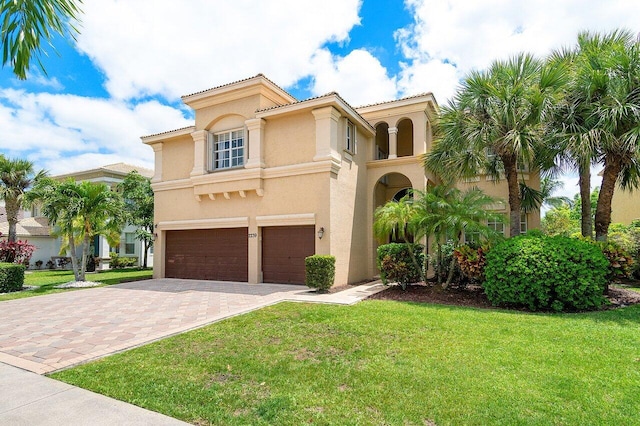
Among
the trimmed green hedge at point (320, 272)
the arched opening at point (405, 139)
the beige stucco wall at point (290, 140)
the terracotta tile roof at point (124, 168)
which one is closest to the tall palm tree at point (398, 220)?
the trimmed green hedge at point (320, 272)

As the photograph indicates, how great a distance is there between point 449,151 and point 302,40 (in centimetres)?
693

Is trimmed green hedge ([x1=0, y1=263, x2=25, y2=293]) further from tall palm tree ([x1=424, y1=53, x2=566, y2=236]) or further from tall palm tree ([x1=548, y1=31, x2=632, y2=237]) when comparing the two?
tall palm tree ([x1=548, y1=31, x2=632, y2=237])

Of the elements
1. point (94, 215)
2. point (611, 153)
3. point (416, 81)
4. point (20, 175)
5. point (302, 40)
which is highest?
point (416, 81)

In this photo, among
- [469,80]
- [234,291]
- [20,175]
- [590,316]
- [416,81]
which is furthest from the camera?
[20,175]

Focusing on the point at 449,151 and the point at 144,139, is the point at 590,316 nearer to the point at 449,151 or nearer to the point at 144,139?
the point at 449,151

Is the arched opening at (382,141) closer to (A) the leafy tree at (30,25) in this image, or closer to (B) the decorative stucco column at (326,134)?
(B) the decorative stucco column at (326,134)

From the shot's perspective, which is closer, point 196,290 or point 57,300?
point 57,300

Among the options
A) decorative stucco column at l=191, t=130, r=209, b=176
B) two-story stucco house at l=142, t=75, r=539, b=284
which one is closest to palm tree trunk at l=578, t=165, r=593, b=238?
two-story stucco house at l=142, t=75, r=539, b=284

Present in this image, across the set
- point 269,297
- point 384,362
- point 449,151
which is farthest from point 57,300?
point 449,151

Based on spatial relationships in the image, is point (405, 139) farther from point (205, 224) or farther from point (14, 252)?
point (14, 252)

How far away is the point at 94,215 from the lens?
1634 cm

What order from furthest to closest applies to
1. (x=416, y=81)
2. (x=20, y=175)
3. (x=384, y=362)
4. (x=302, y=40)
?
(x=20, y=175)
(x=416, y=81)
(x=302, y=40)
(x=384, y=362)

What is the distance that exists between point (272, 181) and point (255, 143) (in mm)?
1852

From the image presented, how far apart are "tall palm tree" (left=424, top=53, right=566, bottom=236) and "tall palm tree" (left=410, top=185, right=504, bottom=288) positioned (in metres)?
1.71
